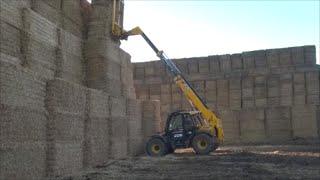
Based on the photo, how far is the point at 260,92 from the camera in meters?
23.5

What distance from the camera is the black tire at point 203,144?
694 inches

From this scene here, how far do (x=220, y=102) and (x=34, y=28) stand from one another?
1323 centimetres

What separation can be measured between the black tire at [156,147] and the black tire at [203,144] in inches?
41.8

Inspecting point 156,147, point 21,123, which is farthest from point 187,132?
point 21,123

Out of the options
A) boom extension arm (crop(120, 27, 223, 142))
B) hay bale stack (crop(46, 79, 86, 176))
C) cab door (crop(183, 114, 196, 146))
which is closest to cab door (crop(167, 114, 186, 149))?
cab door (crop(183, 114, 196, 146))

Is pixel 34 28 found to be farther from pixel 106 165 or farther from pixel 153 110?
pixel 153 110

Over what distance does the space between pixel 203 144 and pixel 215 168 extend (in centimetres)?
460

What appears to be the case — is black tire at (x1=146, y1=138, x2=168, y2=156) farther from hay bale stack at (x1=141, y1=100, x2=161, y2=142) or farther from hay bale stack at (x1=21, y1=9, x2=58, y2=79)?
hay bale stack at (x1=21, y1=9, x2=58, y2=79)

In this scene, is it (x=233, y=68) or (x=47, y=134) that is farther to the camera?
(x=233, y=68)

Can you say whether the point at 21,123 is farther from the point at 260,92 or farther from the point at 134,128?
the point at 260,92

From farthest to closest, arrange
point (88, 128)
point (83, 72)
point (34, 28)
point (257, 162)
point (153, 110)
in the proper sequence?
point (153, 110), point (83, 72), point (257, 162), point (88, 128), point (34, 28)

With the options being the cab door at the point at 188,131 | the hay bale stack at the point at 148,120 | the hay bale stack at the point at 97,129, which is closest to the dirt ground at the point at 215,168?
the hay bale stack at the point at 97,129

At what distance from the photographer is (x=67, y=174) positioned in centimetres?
1163

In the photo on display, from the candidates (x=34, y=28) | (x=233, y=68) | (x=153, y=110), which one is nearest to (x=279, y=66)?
(x=233, y=68)
